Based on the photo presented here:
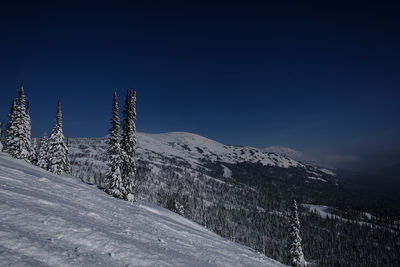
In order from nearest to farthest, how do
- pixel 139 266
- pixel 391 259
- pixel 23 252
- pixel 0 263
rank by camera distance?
pixel 0 263 → pixel 23 252 → pixel 139 266 → pixel 391 259

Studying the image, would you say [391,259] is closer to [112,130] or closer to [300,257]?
[300,257]

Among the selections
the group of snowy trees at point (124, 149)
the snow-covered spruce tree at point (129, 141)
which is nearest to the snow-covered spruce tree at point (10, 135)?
the group of snowy trees at point (124, 149)

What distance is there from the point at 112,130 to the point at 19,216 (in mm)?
30306

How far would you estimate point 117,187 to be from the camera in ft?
116

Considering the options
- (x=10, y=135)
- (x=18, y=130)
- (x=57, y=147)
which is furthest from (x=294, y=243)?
(x=10, y=135)

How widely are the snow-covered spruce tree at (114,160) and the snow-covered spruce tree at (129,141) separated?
1.03m

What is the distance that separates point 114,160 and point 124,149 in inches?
100

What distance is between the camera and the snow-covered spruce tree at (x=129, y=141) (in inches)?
1455

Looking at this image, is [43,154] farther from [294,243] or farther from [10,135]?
[294,243]

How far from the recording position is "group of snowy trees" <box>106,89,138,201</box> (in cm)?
3622

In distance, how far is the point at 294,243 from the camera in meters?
40.9

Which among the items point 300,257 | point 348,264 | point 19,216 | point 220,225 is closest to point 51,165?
point 19,216

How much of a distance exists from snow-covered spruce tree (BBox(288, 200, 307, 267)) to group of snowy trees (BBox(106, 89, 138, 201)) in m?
30.9

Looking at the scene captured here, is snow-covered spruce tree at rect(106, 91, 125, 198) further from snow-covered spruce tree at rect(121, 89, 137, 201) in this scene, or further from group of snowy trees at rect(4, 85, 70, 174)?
group of snowy trees at rect(4, 85, 70, 174)
